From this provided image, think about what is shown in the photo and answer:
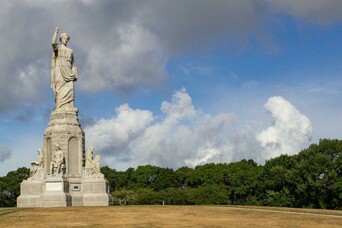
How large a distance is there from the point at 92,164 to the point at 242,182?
2109 inches

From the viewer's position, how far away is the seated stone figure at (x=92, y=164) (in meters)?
46.9

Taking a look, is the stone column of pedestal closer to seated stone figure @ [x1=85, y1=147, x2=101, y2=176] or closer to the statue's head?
seated stone figure @ [x1=85, y1=147, x2=101, y2=176]

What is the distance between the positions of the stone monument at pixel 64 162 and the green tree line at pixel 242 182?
29.8m

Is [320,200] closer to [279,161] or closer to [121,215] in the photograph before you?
[279,161]

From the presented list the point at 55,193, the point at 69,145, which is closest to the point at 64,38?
the point at 69,145

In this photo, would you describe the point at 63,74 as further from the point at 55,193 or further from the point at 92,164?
the point at 55,193

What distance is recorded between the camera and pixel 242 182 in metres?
95.8

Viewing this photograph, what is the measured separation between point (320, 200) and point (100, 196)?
3745 cm

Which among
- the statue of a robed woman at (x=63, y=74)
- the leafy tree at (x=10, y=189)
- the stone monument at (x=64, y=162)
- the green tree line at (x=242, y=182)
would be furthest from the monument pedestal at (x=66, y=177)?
the leafy tree at (x=10, y=189)

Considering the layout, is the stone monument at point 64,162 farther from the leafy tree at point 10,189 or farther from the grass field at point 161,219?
the leafy tree at point 10,189

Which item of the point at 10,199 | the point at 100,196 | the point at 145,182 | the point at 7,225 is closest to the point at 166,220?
the point at 7,225

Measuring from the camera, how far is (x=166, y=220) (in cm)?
2745

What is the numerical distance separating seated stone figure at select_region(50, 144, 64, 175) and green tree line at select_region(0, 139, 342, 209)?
32.0 m

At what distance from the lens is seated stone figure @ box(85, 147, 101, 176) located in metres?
46.9
